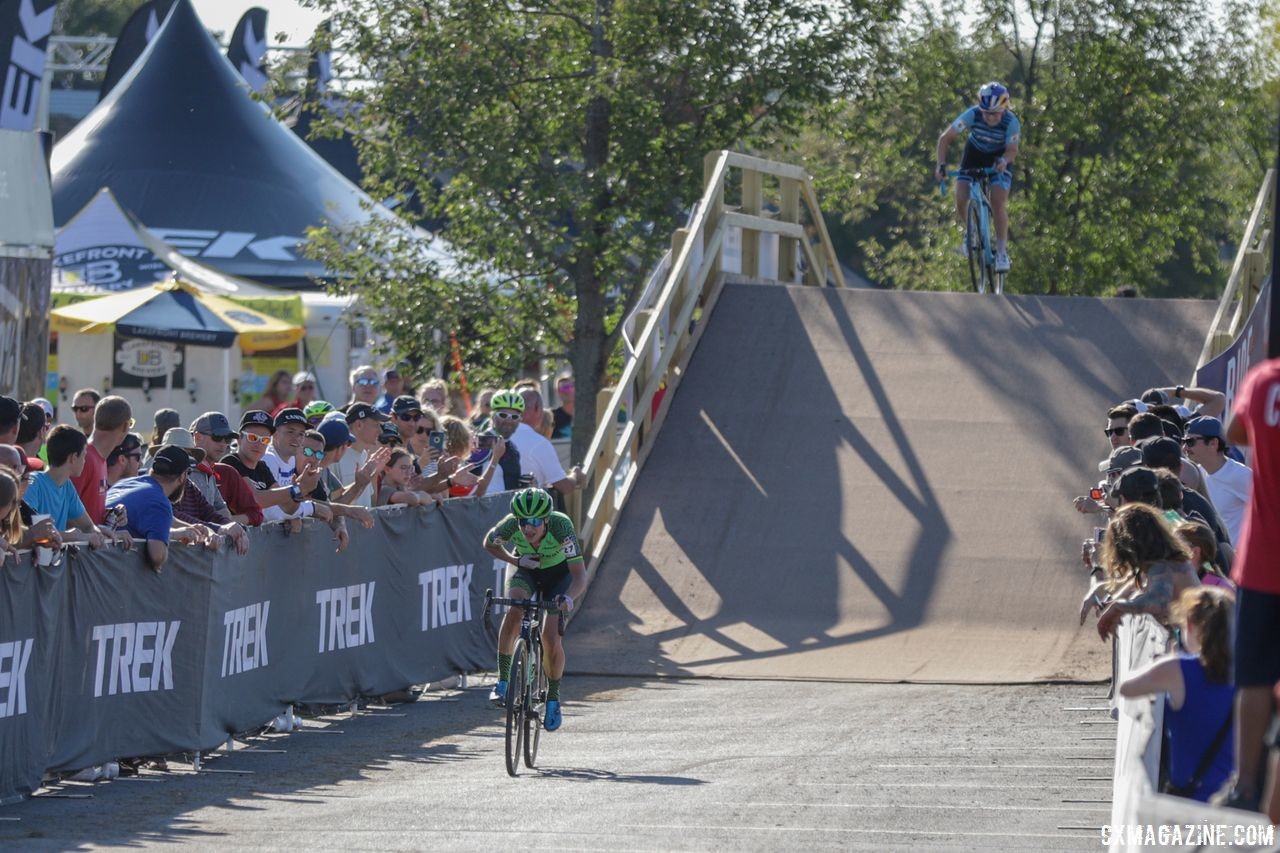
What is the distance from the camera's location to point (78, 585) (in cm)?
1035

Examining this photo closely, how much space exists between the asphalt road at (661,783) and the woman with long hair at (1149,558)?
1.21 metres

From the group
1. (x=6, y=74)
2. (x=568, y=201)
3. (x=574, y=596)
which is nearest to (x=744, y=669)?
(x=574, y=596)

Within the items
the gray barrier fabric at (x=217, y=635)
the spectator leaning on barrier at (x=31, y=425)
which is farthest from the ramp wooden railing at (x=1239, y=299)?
the spectator leaning on barrier at (x=31, y=425)

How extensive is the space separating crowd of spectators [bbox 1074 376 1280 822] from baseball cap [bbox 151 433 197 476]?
4.93m

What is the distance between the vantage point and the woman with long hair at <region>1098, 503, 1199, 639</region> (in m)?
8.28

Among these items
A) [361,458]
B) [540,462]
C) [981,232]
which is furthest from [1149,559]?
[981,232]

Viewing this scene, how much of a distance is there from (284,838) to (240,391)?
1893cm

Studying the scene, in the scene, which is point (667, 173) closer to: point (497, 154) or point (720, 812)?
point (497, 154)

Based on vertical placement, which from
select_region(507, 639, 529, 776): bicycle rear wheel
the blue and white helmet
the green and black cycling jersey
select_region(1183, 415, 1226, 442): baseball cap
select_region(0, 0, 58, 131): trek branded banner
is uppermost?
select_region(0, 0, 58, 131): trek branded banner

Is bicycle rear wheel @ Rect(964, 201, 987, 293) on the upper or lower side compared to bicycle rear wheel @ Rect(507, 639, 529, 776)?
upper

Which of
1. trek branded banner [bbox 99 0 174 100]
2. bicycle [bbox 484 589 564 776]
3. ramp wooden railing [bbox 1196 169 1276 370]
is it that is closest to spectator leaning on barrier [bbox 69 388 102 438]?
bicycle [bbox 484 589 564 776]

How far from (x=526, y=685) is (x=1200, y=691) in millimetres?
5314

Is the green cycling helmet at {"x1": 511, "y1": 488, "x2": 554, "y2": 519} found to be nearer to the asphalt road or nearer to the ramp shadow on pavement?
the asphalt road

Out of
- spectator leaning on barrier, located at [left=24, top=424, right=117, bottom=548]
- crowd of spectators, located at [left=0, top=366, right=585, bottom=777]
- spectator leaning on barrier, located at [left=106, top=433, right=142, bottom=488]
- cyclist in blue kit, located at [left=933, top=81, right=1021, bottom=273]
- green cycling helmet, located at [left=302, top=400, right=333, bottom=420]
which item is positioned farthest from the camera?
cyclist in blue kit, located at [left=933, top=81, right=1021, bottom=273]
